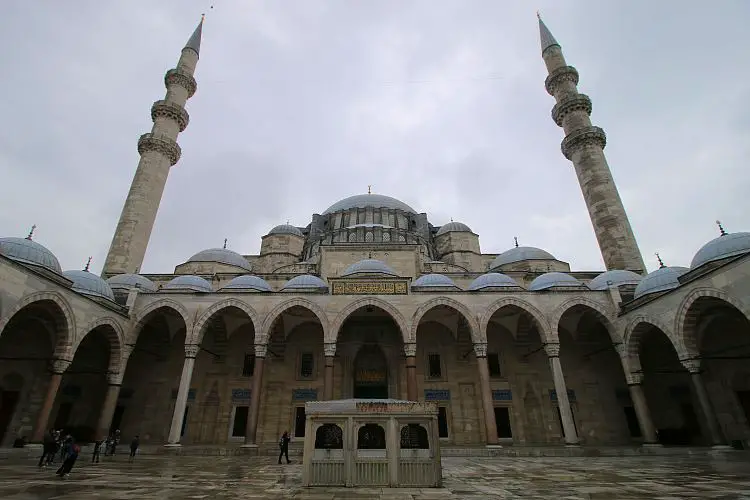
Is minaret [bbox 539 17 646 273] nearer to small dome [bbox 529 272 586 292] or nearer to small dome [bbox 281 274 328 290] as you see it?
small dome [bbox 529 272 586 292]

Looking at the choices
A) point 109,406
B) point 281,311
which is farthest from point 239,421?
point 281,311

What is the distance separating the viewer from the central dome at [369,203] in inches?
1066

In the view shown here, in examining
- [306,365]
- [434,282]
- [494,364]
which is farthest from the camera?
[306,365]

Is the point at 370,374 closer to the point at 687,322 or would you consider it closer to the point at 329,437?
the point at 329,437

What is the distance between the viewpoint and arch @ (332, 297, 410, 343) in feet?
45.9

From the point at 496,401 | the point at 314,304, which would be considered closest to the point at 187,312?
the point at 314,304

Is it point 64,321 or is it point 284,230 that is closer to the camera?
point 64,321

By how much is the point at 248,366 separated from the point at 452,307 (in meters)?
9.12

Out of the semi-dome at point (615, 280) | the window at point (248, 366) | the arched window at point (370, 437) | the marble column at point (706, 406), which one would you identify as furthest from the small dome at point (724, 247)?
the window at point (248, 366)

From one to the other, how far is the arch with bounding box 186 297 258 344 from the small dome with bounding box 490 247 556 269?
13461 mm

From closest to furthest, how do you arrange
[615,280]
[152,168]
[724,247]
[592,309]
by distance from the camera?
[724,247], [592,309], [615,280], [152,168]

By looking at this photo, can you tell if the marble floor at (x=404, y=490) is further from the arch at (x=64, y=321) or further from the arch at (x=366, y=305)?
the arch at (x=366, y=305)

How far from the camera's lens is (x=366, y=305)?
14516 mm

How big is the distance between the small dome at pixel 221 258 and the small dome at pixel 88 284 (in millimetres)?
6949
